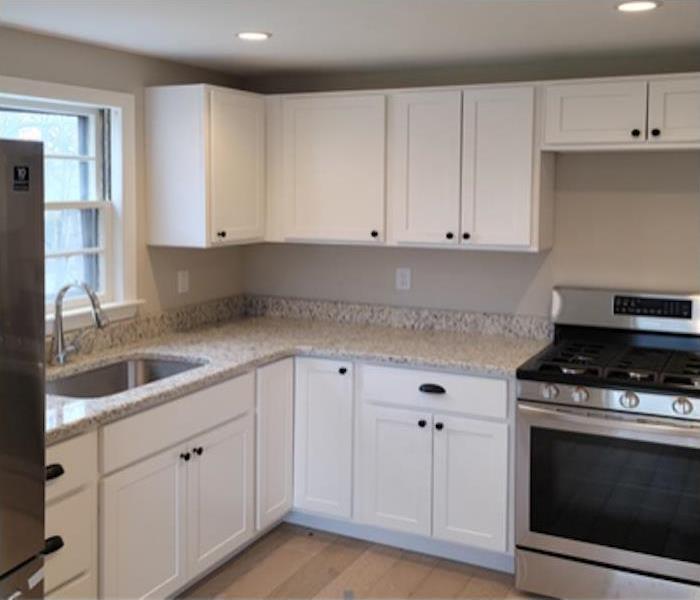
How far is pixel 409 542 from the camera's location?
12.1ft

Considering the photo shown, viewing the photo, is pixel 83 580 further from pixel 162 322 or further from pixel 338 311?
pixel 338 311

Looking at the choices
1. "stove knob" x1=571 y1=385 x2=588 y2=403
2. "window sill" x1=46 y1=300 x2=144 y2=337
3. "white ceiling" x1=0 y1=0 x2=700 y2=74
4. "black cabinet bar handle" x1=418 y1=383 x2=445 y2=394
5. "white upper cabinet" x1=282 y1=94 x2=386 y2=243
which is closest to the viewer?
"white ceiling" x1=0 y1=0 x2=700 y2=74

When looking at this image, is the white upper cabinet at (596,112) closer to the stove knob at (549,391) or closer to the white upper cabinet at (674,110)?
the white upper cabinet at (674,110)

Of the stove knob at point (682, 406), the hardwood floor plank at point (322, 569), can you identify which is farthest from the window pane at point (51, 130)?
the stove knob at point (682, 406)

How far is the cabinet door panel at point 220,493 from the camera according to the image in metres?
3.16

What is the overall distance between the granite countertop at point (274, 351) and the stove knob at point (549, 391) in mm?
144

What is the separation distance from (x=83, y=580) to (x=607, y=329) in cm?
233

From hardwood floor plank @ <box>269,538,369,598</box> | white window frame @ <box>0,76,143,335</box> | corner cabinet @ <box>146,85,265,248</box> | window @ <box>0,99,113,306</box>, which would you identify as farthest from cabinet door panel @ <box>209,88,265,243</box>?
hardwood floor plank @ <box>269,538,369,598</box>

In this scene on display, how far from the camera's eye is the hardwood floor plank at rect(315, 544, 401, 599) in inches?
131

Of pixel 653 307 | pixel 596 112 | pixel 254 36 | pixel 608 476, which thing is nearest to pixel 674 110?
pixel 596 112

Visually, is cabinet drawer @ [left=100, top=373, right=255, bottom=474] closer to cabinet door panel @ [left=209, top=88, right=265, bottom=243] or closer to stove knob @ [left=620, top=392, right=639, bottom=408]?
cabinet door panel @ [left=209, top=88, right=265, bottom=243]

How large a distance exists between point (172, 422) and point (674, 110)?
2.21 metres

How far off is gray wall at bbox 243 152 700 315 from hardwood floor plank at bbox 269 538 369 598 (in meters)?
1.20

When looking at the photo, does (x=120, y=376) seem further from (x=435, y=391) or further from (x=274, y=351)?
(x=435, y=391)
